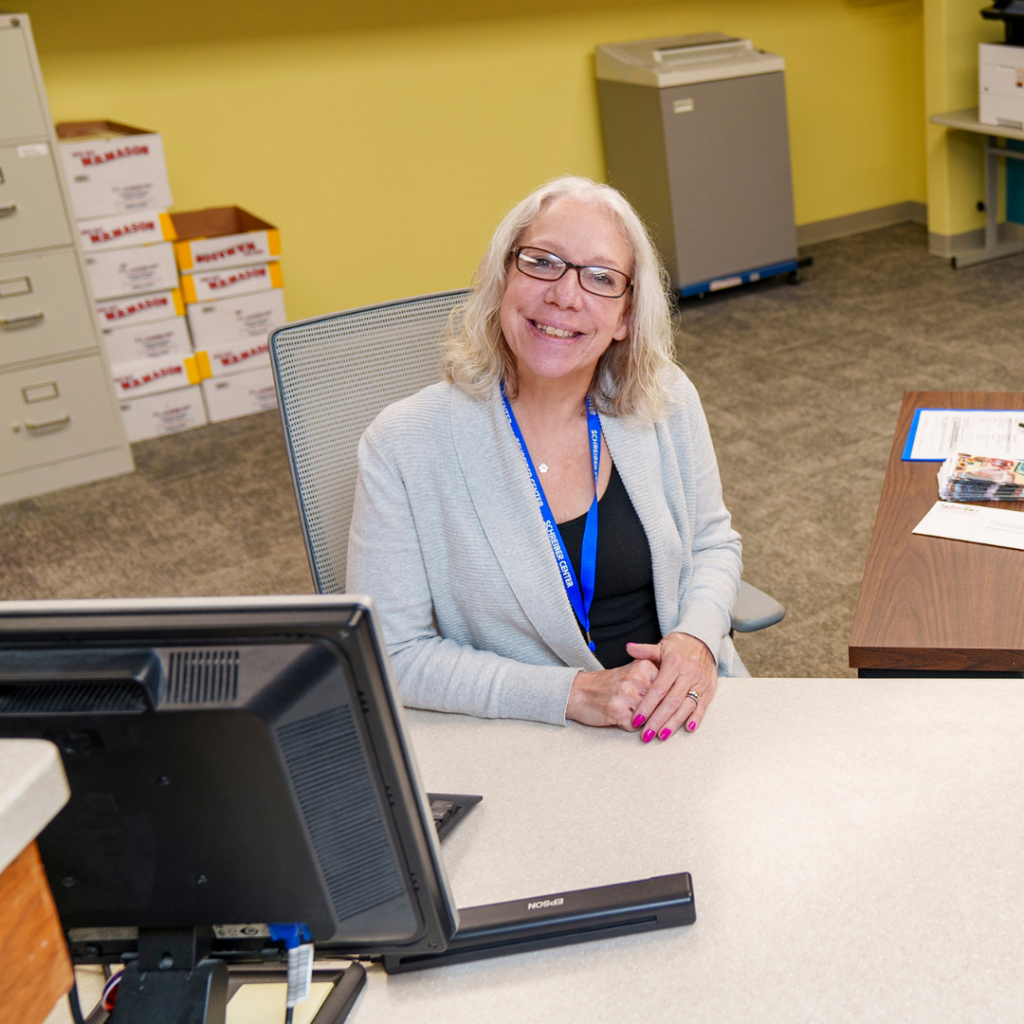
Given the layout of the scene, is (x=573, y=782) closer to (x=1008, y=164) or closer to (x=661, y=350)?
(x=661, y=350)

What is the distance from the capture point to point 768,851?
106 centimetres

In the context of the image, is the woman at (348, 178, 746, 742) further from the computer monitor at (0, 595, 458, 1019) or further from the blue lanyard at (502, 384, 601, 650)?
the computer monitor at (0, 595, 458, 1019)

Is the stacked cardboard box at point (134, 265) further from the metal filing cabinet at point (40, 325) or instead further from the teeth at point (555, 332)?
the teeth at point (555, 332)

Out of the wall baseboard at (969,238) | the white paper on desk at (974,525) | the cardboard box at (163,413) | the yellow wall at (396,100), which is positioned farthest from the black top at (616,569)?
the wall baseboard at (969,238)

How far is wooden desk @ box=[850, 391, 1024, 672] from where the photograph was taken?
4.31 ft

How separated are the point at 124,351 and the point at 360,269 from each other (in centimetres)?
121

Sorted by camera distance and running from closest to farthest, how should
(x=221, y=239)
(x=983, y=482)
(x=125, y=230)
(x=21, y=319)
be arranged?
(x=983, y=482) < (x=21, y=319) < (x=125, y=230) < (x=221, y=239)

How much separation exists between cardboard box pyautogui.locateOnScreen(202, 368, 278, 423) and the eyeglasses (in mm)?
3007

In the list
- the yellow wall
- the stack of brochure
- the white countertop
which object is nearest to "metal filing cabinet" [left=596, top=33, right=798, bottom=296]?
the yellow wall

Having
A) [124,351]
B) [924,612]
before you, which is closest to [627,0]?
[124,351]

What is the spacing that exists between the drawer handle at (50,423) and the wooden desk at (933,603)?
307cm

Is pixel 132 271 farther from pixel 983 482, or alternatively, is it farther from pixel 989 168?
pixel 989 168

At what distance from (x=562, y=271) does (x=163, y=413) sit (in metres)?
3.16

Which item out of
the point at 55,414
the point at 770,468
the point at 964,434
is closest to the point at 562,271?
the point at 964,434
